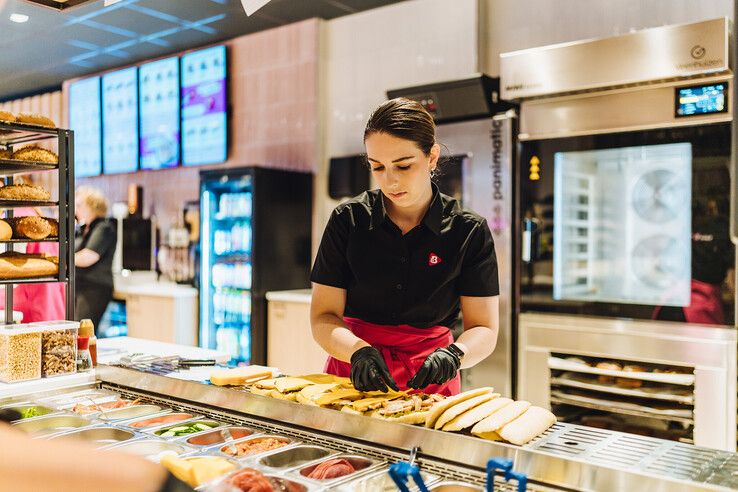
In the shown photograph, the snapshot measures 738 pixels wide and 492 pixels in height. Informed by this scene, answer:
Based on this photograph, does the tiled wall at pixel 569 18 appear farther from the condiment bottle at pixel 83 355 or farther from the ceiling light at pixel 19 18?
the ceiling light at pixel 19 18

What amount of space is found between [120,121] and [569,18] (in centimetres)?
504

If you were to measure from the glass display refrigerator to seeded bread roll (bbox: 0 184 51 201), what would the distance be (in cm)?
270

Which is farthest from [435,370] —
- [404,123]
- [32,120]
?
[32,120]

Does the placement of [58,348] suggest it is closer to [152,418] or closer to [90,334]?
[90,334]

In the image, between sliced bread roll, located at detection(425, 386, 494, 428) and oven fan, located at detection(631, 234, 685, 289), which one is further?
oven fan, located at detection(631, 234, 685, 289)

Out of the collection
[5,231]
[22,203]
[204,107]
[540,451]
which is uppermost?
[204,107]

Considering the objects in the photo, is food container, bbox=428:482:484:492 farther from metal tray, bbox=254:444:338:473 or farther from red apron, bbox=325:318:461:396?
red apron, bbox=325:318:461:396

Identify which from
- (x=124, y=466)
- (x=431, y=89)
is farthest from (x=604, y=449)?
(x=431, y=89)

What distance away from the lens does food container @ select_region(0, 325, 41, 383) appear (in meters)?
2.28

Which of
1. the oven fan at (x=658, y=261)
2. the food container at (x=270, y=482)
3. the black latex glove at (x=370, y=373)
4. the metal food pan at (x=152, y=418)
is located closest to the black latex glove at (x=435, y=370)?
the black latex glove at (x=370, y=373)

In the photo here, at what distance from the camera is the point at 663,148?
343 centimetres

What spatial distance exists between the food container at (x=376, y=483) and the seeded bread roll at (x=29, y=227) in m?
1.83

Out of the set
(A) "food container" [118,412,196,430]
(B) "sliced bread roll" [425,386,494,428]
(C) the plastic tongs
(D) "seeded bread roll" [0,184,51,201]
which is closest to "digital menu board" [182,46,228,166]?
(D) "seeded bread roll" [0,184,51,201]

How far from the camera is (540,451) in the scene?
138 cm
